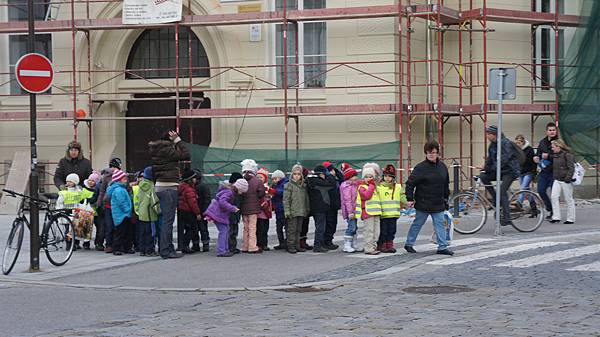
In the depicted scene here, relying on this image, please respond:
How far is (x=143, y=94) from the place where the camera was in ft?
86.5

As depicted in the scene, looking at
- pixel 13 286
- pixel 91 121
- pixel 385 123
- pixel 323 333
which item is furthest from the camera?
pixel 91 121

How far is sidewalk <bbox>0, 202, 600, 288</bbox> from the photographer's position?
13148mm

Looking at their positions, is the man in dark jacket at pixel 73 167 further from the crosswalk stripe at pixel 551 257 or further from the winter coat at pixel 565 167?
the winter coat at pixel 565 167

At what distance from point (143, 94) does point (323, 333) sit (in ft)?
58.8

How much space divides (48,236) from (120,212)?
1686 mm

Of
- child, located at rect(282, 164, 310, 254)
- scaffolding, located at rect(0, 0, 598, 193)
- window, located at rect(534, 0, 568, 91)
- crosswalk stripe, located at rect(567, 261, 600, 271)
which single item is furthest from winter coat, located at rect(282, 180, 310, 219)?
window, located at rect(534, 0, 568, 91)

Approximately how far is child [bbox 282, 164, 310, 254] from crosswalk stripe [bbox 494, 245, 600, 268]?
338cm

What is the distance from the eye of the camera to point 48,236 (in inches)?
573

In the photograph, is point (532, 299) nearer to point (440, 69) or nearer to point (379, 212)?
point (379, 212)

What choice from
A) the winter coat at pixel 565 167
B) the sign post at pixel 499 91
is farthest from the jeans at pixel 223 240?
the winter coat at pixel 565 167

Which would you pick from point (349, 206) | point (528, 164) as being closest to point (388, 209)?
point (349, 206)

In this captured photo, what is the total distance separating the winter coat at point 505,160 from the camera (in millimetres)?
18234

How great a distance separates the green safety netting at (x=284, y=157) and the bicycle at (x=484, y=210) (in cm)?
493

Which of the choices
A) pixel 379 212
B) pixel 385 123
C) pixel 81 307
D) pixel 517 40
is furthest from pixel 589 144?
pixel 81 307
